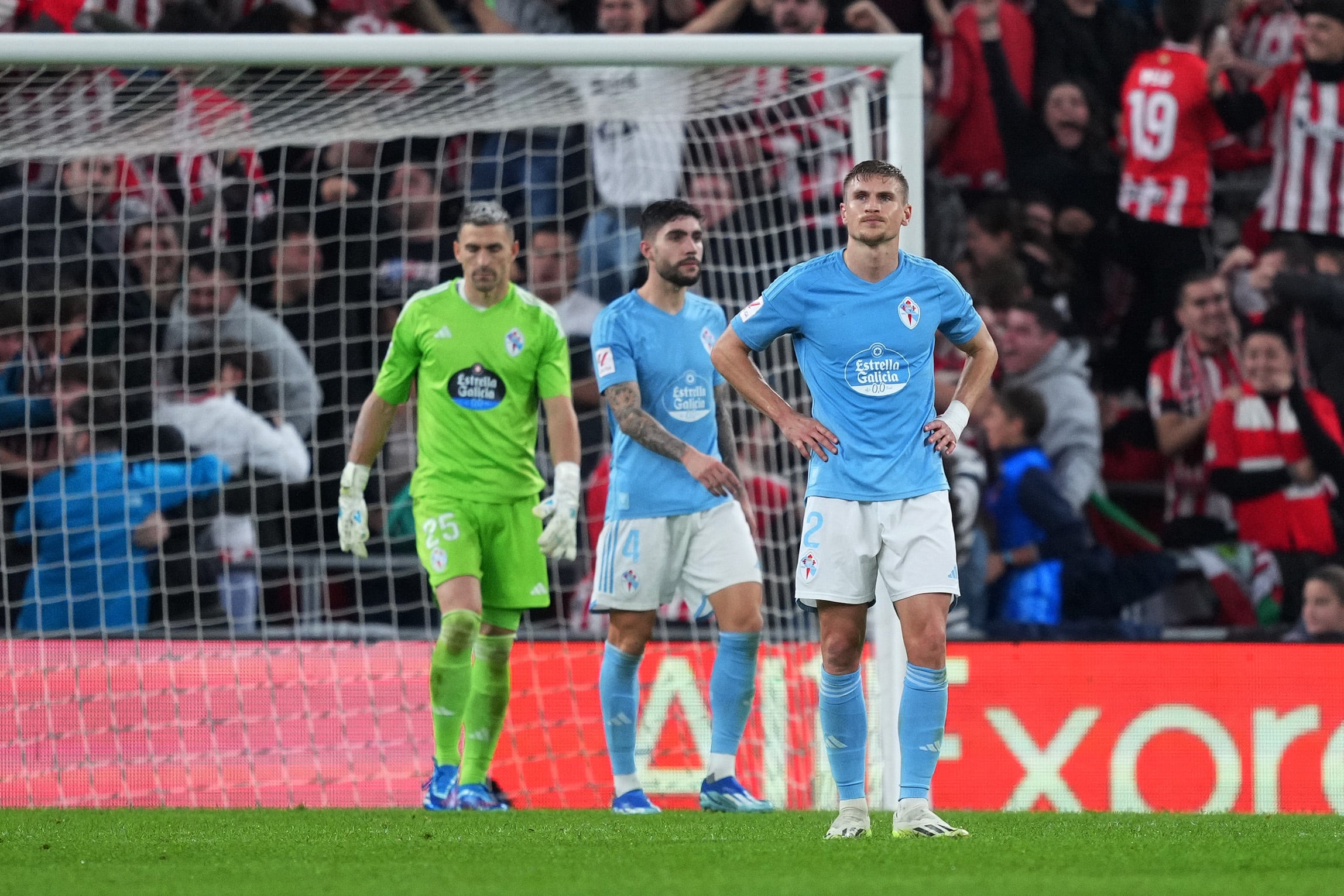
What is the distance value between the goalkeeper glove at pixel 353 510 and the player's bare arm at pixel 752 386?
215 centimetres

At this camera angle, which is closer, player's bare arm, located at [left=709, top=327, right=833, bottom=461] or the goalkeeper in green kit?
player's bare arm, located at [left=709, top=327, right=833, bottom=461]

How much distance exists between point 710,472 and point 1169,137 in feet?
18.2

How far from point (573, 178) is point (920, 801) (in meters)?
6.14

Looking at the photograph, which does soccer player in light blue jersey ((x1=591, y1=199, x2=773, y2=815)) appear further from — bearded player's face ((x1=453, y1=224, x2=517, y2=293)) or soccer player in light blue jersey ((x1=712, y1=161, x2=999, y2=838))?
soccer player in light blue jersey ((x1=712, y1=161, x2=999, y2=838))

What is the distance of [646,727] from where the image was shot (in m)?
8.11

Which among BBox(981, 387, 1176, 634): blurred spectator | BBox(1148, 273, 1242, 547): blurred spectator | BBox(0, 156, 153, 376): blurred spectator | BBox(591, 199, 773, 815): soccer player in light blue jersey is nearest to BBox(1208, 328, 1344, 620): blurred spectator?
BBox(1148, 273, 1242, 547): blurred spectator

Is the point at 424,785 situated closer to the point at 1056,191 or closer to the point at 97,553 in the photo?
the point at 97,553

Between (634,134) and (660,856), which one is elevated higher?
(634,134)

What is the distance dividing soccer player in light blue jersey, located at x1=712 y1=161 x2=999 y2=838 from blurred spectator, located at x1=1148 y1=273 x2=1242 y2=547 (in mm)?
Result: 5210

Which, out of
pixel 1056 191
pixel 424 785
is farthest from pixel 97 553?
pixel 1056 191

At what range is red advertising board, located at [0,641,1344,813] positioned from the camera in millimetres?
7891

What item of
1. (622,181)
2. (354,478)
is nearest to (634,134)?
(622,181)

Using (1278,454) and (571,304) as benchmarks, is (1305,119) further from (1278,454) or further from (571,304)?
(571,304)

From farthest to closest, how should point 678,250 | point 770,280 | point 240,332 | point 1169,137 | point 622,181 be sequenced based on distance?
point 1169,137 < point 622,181 < point 240,332 < point 770,280 < point 678,250
